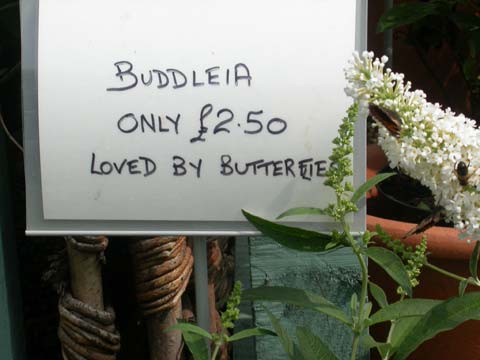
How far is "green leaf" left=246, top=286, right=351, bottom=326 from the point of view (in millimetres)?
785

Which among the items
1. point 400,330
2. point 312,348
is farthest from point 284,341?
point 400,330

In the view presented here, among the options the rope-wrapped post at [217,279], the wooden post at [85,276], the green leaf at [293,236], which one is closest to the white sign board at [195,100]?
the green leaf at [293,236]

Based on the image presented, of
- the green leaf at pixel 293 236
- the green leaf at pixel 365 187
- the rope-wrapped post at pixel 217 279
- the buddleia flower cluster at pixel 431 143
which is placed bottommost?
the rope-wrapped post at pixel 217 279

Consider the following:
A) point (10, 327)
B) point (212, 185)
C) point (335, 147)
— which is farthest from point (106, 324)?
point (335, 147)

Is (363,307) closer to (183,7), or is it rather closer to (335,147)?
(335,147)

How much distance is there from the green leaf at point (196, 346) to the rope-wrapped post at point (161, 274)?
0.24 metres

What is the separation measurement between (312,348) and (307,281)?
0.24 m

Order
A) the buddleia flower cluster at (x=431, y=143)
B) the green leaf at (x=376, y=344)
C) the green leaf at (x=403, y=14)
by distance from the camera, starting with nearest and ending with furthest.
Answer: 1. the buddleia flower cluster at (x=431, y=143)
2. the green leaf at (x=376, y=344)
3. the green leaf at (x=403, y=14)

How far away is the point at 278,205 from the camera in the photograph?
83 cm

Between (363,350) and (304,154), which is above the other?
(304,154)

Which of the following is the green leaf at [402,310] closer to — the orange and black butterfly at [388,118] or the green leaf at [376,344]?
the green leaf at [376,344]

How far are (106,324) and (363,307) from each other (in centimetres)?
47

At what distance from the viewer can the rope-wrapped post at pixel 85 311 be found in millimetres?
1051

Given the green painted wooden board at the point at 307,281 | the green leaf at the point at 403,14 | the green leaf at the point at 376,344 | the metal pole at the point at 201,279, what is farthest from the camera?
the green leaf at the point at 403,14
